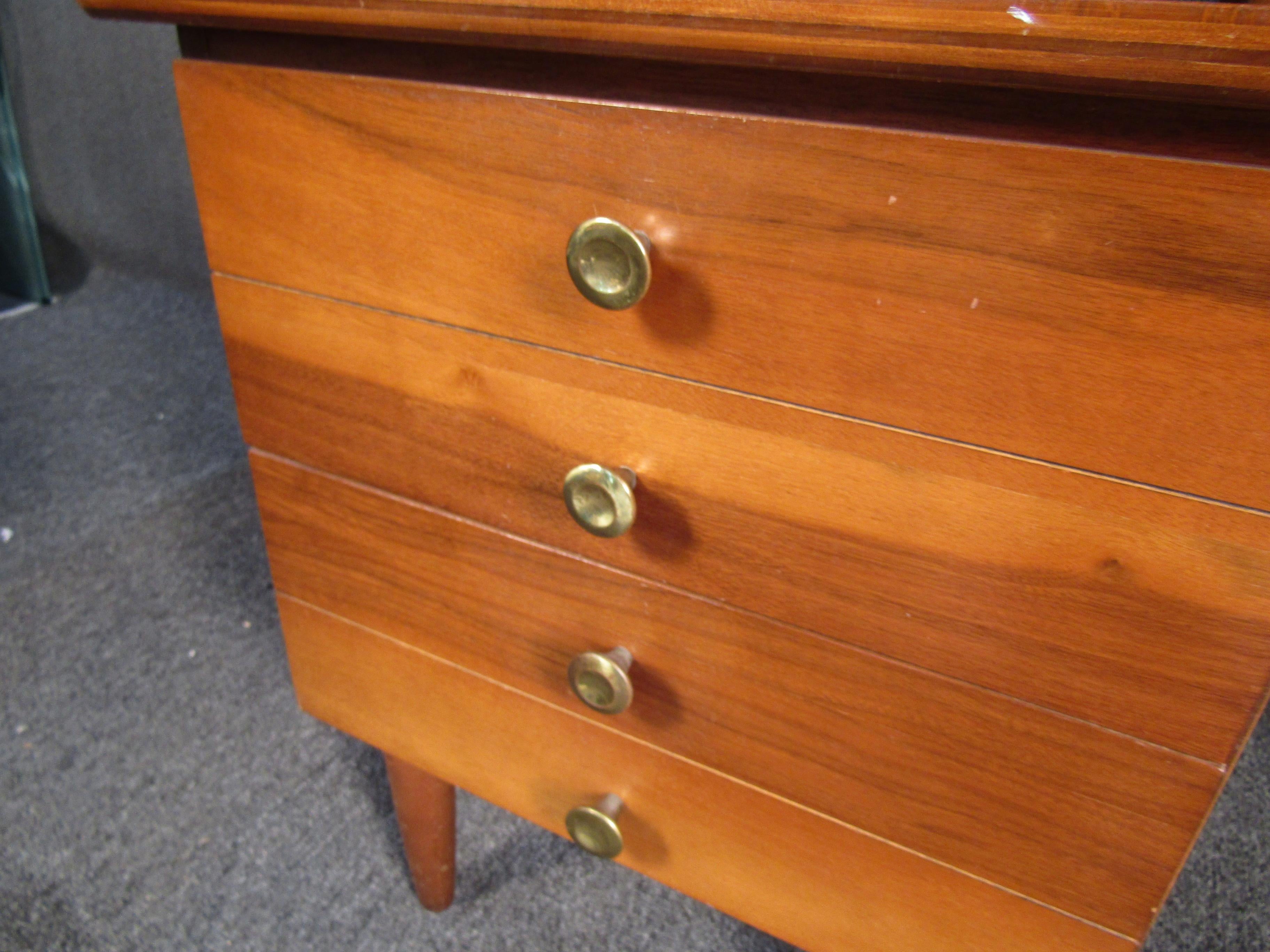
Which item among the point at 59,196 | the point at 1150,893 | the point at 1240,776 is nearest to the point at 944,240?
the point at 1150,893

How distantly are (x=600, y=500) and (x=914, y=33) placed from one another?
205 mm

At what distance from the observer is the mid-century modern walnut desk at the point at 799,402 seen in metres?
0.29

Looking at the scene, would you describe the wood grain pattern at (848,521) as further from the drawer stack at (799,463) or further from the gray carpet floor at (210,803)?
the gray carpet floor at (210,803)

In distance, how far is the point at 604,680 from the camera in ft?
1.46

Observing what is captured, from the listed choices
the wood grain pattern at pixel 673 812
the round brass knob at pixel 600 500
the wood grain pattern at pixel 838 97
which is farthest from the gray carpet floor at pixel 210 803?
the wood grain pattern at pixel 838 97

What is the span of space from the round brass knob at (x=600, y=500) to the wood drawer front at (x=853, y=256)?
0.16ft

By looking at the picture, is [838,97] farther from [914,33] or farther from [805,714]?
[805,714]

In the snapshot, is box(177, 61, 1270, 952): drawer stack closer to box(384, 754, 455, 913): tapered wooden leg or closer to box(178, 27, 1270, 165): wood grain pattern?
box(178, 27, 1270, 165): wood grain pattern

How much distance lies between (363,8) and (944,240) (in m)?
0.23

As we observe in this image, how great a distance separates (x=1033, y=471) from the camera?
0.33 meters

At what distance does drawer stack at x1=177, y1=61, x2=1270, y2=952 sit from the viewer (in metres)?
0.31

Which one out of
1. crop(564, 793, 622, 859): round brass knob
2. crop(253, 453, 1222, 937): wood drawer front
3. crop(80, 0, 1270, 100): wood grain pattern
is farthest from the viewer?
crop(564, 793, 622, 859): round brass knob

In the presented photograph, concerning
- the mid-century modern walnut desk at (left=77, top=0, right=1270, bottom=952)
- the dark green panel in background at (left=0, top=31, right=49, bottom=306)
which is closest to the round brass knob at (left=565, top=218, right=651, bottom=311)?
the mid-century modern walnut desk at (left=77, top=0, right=1270, bottom=952)

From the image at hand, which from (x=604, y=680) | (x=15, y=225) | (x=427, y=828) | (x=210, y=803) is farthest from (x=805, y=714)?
(x=15, y=225)
